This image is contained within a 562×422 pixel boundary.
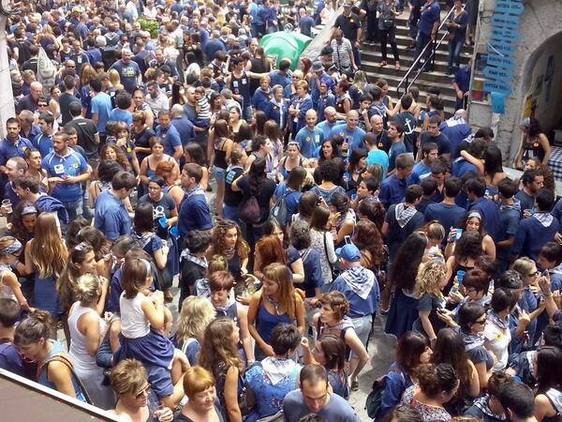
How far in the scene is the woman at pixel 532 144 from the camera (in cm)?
965

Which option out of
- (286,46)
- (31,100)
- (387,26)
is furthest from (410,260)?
(286,46)

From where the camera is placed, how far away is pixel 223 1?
21.6 meters

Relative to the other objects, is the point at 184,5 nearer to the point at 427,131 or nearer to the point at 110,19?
the point at 110,19

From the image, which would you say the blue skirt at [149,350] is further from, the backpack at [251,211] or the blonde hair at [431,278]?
the backpack at [251,211]

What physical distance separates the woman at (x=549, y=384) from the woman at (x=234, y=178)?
13.6ft

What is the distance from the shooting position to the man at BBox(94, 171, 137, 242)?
7.07 m

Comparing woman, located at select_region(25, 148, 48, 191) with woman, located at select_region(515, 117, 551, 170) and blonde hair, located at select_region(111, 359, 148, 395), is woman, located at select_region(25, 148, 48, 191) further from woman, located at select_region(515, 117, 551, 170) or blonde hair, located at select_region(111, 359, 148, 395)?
woman, located at select_region(515, 117, 551, 170)

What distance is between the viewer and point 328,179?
25.0 feet

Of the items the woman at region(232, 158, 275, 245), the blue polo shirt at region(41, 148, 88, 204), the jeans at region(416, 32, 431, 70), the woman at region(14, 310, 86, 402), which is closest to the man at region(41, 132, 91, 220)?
the blue polo shirt at region(41, 148, 88, 204)

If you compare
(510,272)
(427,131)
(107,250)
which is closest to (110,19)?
(427,131)

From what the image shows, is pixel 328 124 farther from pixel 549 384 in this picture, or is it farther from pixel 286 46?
pixel 286 46

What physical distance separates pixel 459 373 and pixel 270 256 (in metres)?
2.04

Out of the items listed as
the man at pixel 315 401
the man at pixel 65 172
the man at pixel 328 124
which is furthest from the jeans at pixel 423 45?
the man at pixel 315 401

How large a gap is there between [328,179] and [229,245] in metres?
1.71
